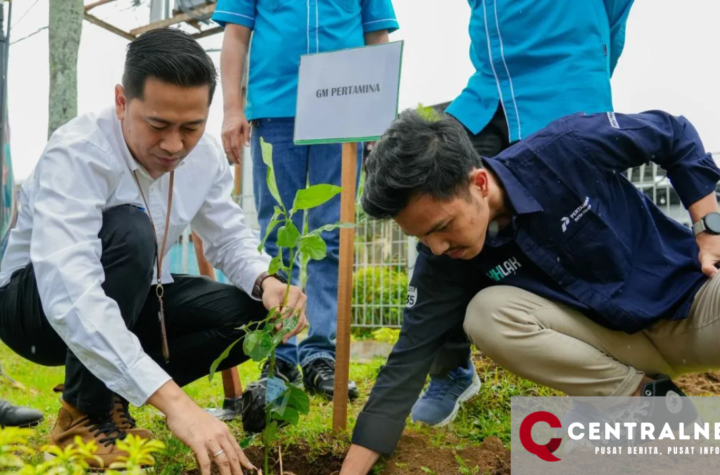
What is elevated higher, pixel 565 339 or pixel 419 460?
pixel 565 339

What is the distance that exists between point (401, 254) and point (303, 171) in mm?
4257

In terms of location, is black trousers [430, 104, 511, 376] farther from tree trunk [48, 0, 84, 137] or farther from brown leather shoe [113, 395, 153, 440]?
tree trunk [48, 0, 84, 137]

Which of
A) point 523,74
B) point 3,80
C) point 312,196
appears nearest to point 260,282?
point 312,196

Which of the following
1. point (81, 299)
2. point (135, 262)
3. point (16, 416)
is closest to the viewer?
point (81, 299)

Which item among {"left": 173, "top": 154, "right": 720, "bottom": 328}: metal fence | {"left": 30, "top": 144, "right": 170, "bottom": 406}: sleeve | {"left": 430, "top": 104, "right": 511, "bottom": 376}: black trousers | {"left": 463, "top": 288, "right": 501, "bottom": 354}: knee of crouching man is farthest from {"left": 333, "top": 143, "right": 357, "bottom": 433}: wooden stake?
{"left": 173, "top": 154, "right": 720, "bottom": 328}: metal fence

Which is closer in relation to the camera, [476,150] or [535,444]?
[535,444]

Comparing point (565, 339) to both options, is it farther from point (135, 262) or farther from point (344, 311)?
point (135, 262)

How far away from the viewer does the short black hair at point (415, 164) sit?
6.22 feet

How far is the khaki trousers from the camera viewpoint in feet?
6.93

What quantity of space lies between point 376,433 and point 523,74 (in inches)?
54.9

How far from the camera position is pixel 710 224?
2104 mm

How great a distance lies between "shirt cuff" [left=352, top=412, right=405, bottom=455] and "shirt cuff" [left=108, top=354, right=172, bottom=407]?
0.60 metres

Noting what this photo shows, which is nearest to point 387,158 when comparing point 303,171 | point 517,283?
point 517,283

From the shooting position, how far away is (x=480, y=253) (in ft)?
7.21
